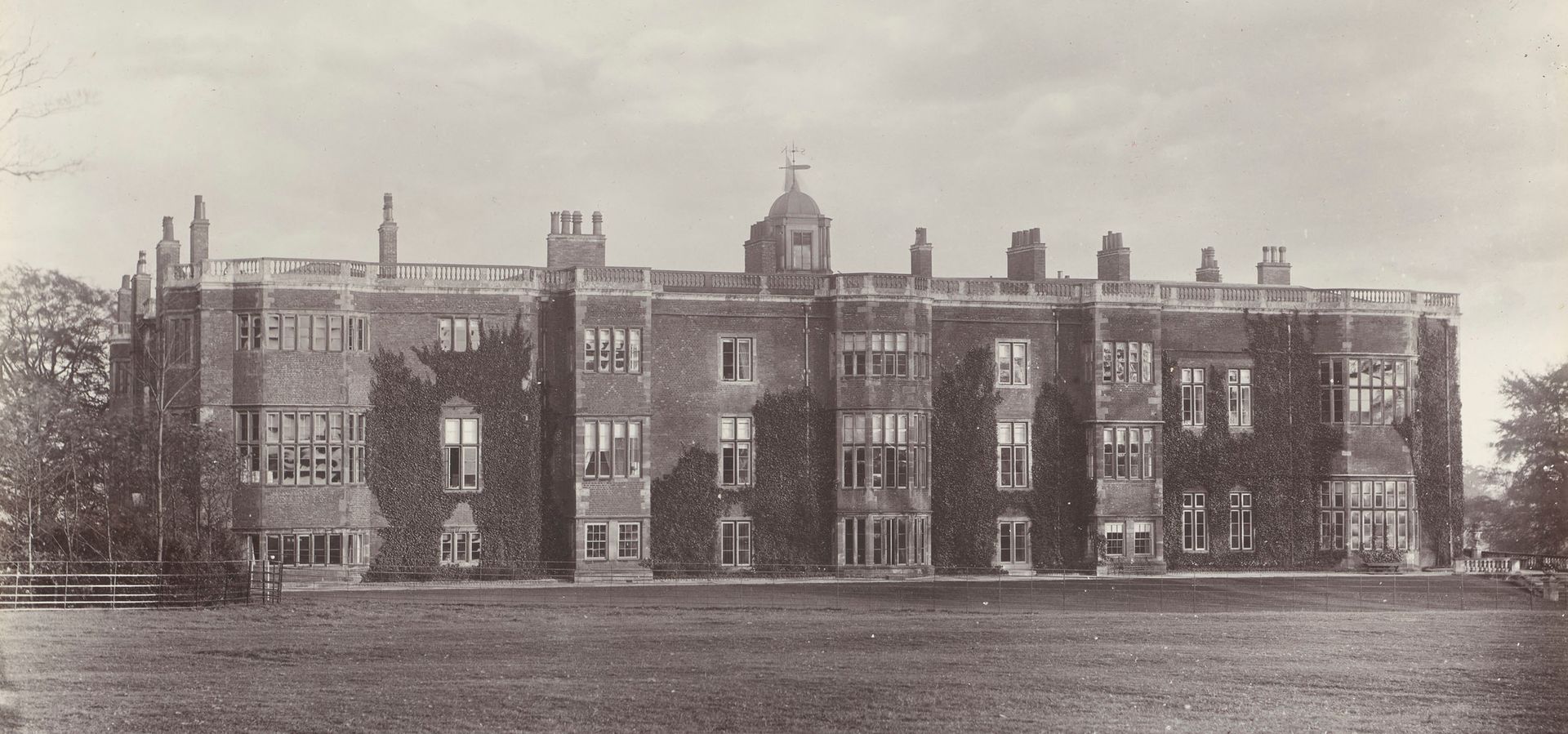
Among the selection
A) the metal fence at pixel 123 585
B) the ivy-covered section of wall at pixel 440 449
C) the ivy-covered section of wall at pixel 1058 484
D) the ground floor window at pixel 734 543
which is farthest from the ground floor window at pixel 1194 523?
the metal fence at pixel 123 585

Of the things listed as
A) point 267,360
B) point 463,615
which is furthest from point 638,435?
point 463,615

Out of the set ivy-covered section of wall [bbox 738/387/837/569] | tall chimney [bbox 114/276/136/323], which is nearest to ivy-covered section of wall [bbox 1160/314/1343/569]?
ivy-covered section of wall [bbox 738/387/837/569]

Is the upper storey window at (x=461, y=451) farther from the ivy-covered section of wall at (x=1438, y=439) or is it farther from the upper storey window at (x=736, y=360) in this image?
the ivy-covered section of wall at (x=1438, y=439)

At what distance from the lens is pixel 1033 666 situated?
2541 cm

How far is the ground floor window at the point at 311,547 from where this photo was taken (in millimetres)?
46062

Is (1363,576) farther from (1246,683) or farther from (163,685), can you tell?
(163,685)

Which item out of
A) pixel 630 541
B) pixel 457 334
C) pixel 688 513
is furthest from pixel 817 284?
pixel 457 334

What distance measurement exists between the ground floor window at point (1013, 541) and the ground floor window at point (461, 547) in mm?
14905

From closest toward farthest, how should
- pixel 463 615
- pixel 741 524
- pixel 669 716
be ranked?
1. pixel 669 716
2. pixel 463 615
3. pixel 741 524

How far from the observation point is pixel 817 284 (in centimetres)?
5144

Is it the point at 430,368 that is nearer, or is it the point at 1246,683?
the point at 1246,683

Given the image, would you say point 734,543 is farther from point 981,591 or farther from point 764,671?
point 764,671

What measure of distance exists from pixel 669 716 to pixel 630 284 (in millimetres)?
29382

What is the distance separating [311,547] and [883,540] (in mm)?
15260
